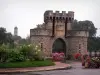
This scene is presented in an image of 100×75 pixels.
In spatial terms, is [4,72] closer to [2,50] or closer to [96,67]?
[2,50]

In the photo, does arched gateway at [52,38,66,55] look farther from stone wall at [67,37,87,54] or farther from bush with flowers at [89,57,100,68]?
bush with flowers at [89,57,100,68]

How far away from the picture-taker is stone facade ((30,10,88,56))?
45.1 meters

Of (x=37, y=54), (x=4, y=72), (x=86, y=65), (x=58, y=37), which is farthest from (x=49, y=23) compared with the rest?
(x=4, y=72)

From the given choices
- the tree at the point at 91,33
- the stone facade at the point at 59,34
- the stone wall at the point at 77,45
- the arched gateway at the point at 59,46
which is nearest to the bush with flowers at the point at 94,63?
the stone facade at the point at 59,34

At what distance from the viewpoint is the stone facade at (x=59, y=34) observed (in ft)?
148

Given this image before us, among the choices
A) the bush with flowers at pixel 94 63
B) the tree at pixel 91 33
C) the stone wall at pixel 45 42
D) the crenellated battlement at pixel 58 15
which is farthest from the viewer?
the tree at pixel 91 33

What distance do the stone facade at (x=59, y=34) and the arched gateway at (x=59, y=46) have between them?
583mm

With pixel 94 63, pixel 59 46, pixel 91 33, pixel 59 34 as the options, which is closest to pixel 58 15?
pixel 59 34

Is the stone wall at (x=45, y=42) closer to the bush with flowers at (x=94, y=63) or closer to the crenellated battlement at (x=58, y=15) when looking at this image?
the crenellated battlement at (x=58, y=15)

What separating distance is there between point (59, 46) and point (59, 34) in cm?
197

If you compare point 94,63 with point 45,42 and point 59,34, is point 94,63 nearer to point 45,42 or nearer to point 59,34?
point 45,42

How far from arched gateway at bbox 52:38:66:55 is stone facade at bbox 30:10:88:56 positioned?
0.58 meters

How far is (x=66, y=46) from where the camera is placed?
47375 mm

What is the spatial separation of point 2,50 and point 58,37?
76.1 feet
